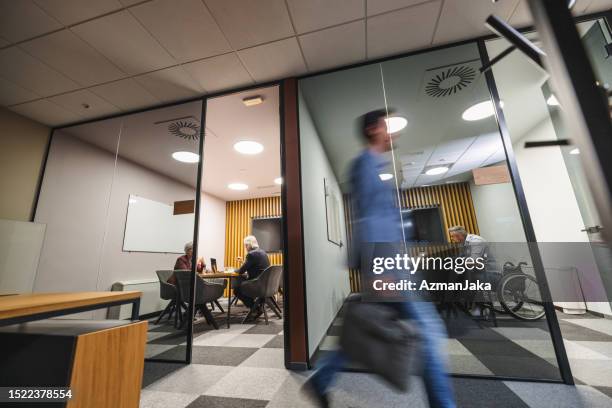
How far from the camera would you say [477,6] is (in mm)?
2133

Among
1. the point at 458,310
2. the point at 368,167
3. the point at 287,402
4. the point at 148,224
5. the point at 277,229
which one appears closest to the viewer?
the point at 368,167

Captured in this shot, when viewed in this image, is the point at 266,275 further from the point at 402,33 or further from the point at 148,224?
the point at 402,33

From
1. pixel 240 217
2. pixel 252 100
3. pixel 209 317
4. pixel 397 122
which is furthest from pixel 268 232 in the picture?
pixel 397 122

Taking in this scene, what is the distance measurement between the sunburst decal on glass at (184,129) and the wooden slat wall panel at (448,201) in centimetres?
274

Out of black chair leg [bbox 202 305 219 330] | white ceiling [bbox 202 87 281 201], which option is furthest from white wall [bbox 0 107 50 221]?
black chair leg [bbox 202 305 219 330]

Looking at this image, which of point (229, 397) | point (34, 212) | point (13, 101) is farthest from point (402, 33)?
point (34, 212)

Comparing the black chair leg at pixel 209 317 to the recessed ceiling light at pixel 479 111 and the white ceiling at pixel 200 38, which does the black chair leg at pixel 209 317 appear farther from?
the recessed ceiling light at pixel 479 111

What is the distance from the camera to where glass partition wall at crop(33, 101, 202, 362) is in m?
3.36

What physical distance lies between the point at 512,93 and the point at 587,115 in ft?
11.2

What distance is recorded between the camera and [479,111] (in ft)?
8.11

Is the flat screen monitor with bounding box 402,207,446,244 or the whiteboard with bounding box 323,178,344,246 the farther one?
the whiteboard with bounding box 323,178,344,246

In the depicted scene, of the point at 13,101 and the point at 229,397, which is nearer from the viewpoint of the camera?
the point at 229,397

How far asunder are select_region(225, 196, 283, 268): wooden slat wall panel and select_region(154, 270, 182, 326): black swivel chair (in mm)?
4041

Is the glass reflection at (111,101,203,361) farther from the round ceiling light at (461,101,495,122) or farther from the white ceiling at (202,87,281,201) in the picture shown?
the round ceiling light at (461,101,495,122)
